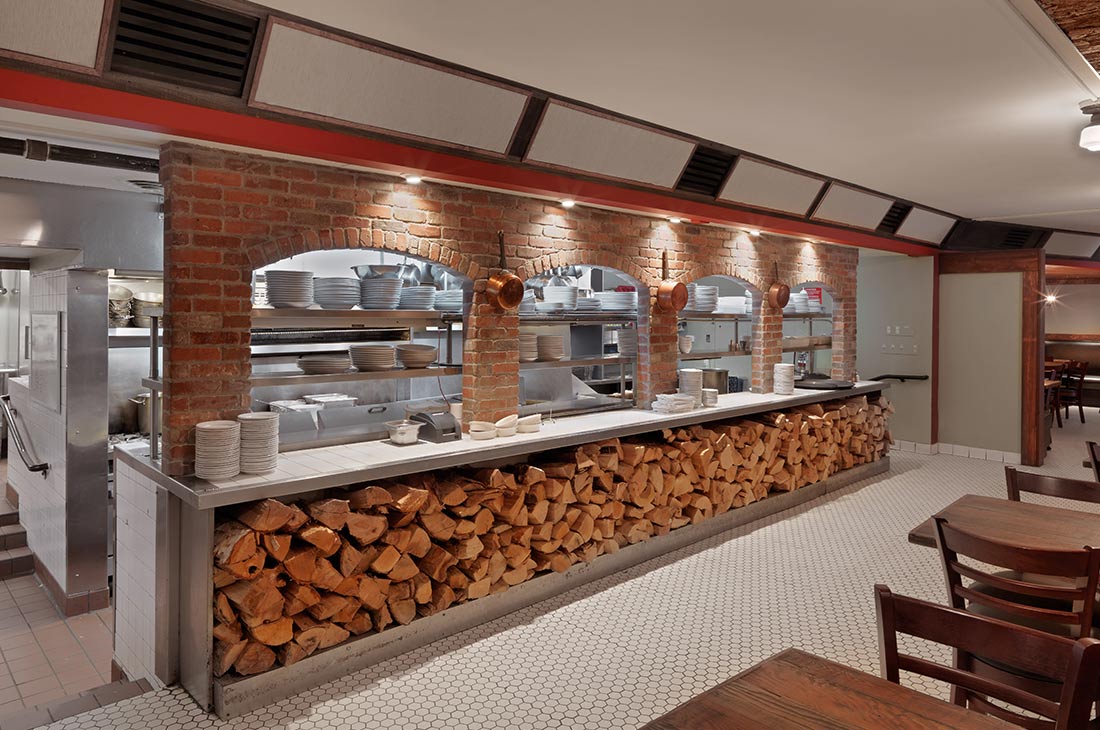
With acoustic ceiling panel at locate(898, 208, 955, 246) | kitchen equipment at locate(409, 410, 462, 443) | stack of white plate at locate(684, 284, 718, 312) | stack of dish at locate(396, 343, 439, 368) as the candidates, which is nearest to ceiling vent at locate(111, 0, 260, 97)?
stack of dish at locate(396, 343, 439, 368)

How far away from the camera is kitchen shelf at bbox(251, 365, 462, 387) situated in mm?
3584

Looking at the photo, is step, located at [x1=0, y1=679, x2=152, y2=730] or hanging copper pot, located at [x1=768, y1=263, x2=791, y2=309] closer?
step, located at [x1=0, y1=679, x2=152, y2=730]

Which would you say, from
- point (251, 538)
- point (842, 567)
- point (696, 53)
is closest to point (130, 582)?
point (251, 538)

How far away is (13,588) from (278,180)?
4001 millimetres

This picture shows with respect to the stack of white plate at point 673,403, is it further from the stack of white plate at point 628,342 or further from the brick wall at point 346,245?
the stack of white plate at point 628,342

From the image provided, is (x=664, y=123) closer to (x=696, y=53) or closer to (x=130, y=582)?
(x=696, y=53)

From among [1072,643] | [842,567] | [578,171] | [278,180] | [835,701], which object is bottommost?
[842,567]

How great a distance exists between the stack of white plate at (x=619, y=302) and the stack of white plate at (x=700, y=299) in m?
0.87

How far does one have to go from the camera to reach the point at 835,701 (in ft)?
5.63

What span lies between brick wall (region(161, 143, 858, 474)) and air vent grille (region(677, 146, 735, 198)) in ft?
1.46

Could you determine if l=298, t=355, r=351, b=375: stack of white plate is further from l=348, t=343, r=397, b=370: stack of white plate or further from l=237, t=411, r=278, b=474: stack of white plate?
l=237, t=411, r=278, b=474: stack of white plate

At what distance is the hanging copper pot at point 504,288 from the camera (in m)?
4.34

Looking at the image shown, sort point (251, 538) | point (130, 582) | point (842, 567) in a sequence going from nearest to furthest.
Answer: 1. point (251, 538)
2. point (130, 582)
3. point (842, 567)

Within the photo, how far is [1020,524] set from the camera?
10.2 feet
